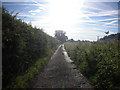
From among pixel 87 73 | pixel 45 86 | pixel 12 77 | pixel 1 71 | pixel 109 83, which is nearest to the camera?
pixel 1 71

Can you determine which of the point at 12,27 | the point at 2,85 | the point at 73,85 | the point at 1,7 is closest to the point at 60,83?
the point at 73,85

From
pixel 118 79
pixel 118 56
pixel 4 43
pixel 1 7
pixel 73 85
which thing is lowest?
pixel 73 85

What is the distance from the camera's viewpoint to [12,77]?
15.0 ft

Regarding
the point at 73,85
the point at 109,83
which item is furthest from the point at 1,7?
the point at 109,83

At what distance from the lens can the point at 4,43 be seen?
13.0 feet

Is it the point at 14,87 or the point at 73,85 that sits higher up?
the point at 14,87

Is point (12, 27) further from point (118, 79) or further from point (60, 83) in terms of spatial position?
point (118, 79)

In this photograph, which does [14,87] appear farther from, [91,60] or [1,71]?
[91,60]

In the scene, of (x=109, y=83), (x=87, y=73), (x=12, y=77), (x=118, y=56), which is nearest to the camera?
(x=109, y=83)

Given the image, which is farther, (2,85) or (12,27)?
(12,27)

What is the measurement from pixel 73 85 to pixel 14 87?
2.86 meters

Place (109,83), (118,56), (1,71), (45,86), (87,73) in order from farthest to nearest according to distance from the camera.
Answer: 1. (87,73)
2. (118,56)
3. (45,86)
4. (109,83)
5. (1,71)

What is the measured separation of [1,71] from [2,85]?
0.70 metres

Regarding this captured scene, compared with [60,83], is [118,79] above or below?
above
